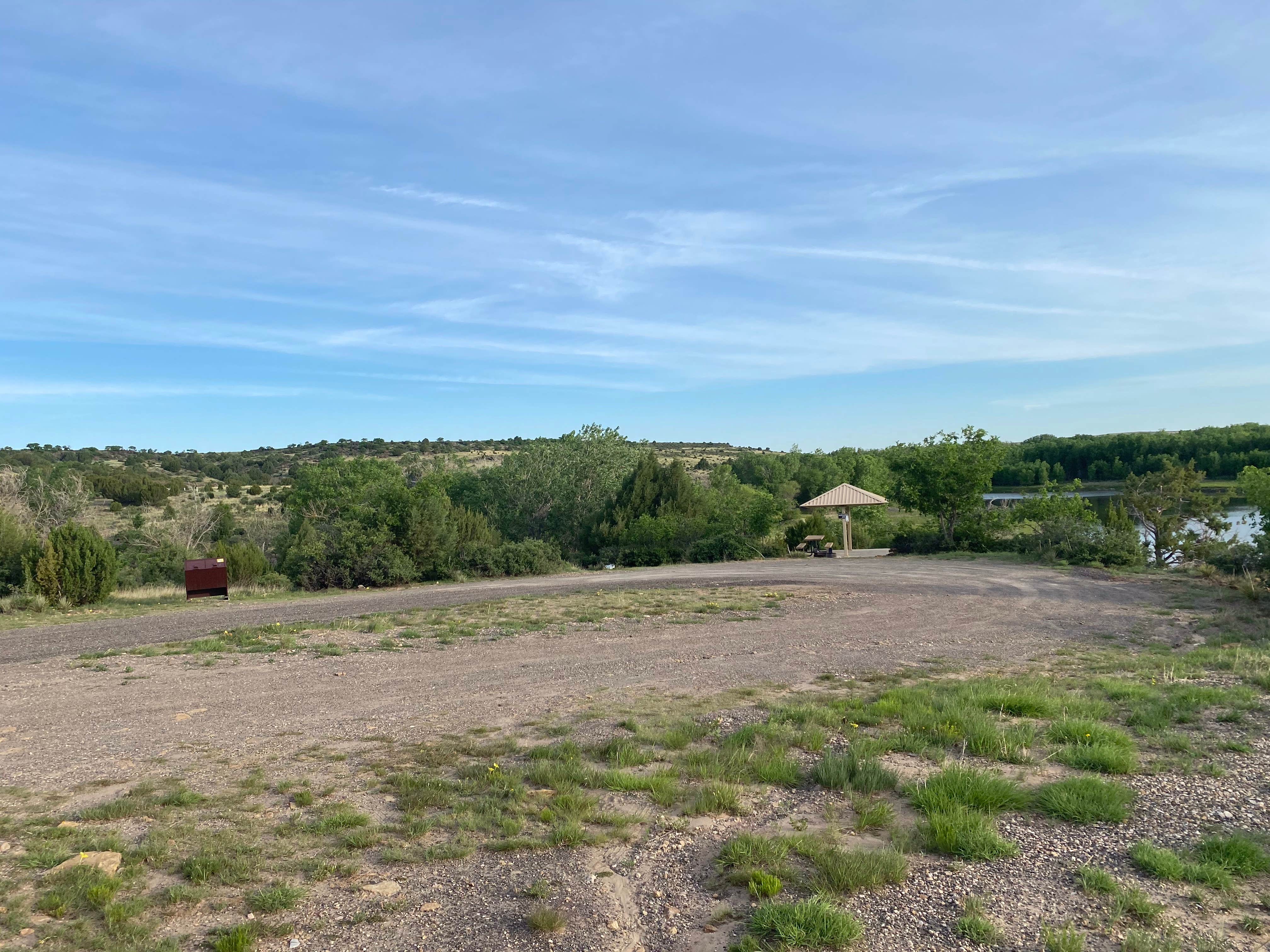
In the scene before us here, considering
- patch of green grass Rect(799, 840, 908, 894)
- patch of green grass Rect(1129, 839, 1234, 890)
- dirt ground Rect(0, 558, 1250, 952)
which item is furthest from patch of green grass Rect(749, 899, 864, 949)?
patch of green grass Rect(1129, 839, 1234, 890)

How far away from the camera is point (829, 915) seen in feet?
11.1

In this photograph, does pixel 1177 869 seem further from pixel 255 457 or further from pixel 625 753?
pixel 255 457

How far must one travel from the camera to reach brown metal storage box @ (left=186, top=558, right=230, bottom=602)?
18.8 metres

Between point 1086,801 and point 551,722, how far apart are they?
4.11 m

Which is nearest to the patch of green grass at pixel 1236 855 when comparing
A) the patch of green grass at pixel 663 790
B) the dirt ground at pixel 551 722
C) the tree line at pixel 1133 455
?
the dirt ground at pixel 551 722

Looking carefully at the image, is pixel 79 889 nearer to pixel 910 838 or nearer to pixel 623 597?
pixel 910 838

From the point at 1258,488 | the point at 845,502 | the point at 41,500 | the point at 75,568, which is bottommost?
the point at 75,568

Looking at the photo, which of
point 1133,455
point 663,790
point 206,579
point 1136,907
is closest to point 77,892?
point 663,790

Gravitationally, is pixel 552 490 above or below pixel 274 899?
above

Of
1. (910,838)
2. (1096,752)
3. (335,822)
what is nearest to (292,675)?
(335,822)

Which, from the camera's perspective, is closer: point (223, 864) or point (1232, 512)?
point (223, 864)

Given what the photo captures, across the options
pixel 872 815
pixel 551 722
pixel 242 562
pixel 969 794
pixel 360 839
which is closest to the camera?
pixel 360 839

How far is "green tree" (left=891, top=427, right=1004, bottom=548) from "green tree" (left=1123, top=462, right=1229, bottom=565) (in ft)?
16.8

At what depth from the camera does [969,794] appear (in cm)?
470
